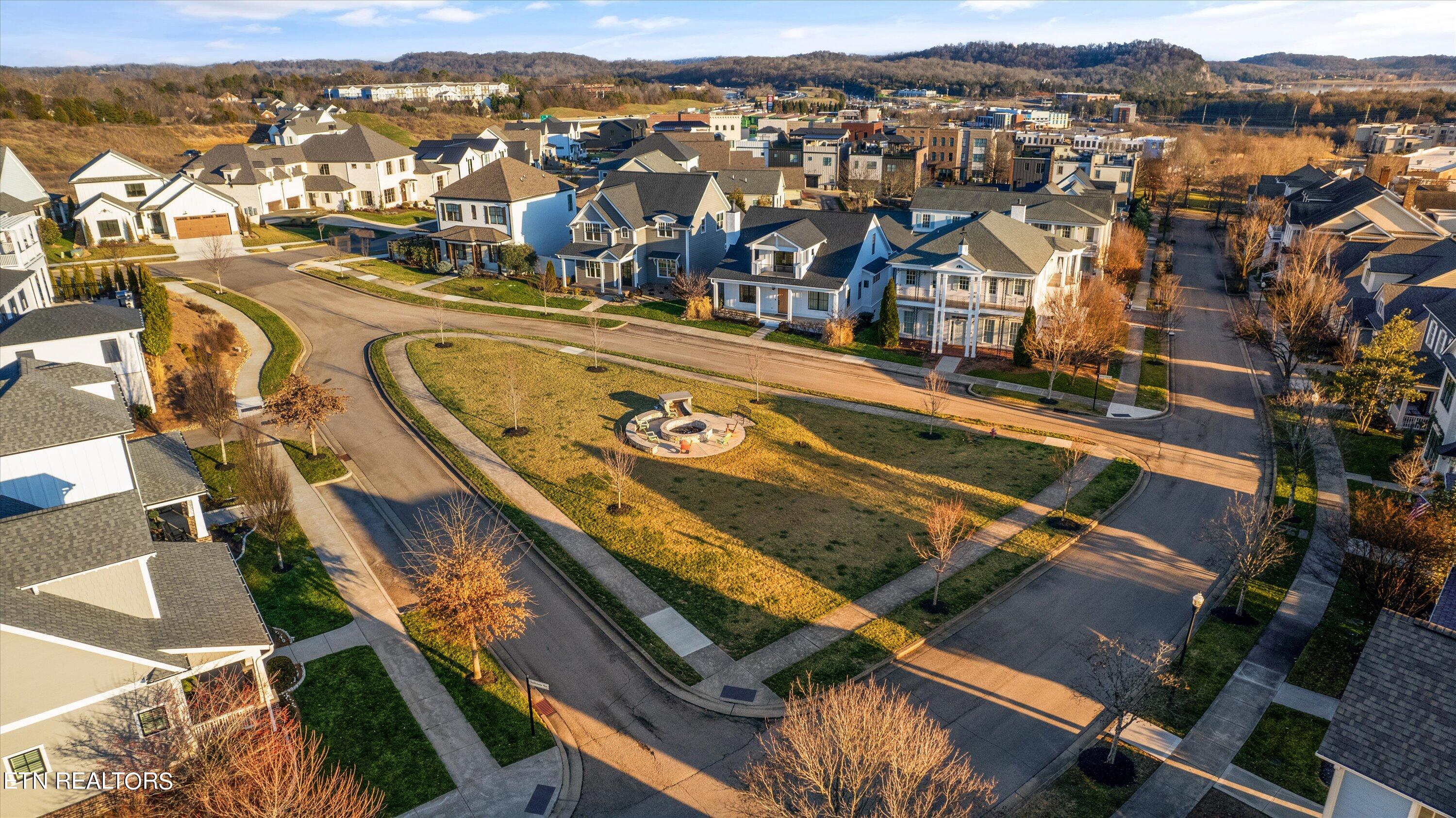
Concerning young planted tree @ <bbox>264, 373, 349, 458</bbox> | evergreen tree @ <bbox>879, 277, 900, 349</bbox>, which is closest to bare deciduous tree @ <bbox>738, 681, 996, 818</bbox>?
young planted tree @ <bbox>264, 373, 349, 458</bbox>

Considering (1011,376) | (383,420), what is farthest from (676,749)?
(1011,376)

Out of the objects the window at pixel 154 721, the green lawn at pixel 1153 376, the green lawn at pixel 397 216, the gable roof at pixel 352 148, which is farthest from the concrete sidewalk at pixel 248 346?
the green lawn at pixel 1153 376

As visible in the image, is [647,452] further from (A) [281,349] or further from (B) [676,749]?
(A) [281,349]

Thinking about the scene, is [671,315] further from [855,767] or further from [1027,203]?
[855,767]

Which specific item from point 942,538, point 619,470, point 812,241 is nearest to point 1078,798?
point 942,538

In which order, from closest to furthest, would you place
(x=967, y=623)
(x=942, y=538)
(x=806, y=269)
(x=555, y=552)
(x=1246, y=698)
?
1. (x=1246, y=698)
2. (x=967, y=623)
3. (x=942, y=538)
4. (x=555, y=552)
5. (x=806, y=269)

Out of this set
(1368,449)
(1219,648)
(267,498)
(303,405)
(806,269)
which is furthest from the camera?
(806,269)

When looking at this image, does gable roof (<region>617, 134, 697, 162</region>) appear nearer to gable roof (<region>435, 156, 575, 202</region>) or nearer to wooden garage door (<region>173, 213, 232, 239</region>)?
gable roof (<region>435, 156, 575, 202</region>)
